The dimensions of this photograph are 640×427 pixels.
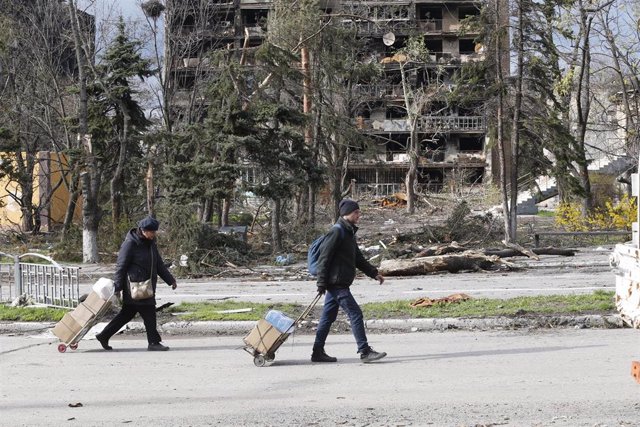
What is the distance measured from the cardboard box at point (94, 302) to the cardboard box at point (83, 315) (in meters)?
0.03

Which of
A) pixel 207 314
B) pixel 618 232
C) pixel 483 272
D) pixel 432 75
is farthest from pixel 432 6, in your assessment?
pixel 207 314

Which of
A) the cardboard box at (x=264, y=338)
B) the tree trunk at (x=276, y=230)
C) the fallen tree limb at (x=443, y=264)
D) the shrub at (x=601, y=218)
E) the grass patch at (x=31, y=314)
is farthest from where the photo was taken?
the shrub at (x=601, y=218)

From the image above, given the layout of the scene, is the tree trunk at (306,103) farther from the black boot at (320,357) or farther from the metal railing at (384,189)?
the metal railing at (384,189)

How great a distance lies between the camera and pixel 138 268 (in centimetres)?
1064

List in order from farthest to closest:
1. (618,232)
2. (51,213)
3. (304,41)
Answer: (51,213)
(304,41)
(618,232)

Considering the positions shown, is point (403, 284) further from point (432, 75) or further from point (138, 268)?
point (432, 75)

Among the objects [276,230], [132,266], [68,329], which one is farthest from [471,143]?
[68,329]

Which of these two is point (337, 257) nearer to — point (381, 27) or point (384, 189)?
point (381, 27)

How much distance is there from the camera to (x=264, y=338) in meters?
9.34

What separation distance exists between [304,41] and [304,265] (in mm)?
10014

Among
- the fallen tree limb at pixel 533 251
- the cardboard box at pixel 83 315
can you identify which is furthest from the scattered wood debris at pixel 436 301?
the fallen tree limb at pixel 533 251

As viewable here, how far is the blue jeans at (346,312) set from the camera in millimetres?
9430

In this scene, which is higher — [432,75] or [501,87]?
[432,75]

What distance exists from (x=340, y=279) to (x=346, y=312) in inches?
15.0
